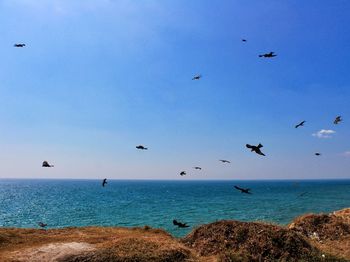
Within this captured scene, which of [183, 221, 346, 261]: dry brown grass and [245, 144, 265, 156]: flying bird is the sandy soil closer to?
[183, 221, 346, 261]: dry brown grass

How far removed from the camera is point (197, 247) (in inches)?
842

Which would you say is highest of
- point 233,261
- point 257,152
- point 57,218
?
point 257,152

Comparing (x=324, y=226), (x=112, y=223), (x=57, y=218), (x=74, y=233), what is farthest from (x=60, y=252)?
(x=57, y=218)

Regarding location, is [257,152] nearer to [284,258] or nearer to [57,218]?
[284,258]

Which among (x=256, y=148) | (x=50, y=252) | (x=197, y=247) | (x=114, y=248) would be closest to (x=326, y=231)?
(x=197, y=247)

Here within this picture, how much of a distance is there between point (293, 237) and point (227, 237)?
12.8ft

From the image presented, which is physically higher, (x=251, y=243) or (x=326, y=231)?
(x=251, y=243)

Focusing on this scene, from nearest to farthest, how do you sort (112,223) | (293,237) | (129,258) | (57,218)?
(129,258), (293,237), (112,223), (57,218)

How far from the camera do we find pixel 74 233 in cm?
2562

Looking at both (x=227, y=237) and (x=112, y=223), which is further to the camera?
(x=112, y=223)

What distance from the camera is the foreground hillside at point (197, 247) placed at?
58.7ft

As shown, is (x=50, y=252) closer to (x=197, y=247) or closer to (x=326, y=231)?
(x=197, y=247)

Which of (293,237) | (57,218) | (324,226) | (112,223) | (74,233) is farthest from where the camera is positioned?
(57,218)

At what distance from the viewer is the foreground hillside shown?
17.9 m
